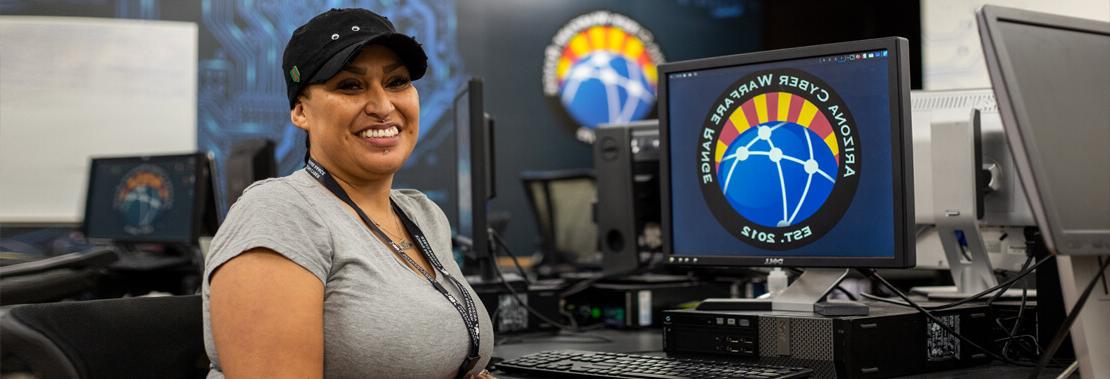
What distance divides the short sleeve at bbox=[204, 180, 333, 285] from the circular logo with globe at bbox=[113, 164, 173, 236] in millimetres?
3106

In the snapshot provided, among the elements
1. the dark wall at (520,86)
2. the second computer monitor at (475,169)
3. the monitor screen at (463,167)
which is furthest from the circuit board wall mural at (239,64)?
the second computer monitor at (475,169)

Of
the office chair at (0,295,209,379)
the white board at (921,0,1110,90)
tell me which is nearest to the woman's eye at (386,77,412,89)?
the office chair at (0,295,209,379)

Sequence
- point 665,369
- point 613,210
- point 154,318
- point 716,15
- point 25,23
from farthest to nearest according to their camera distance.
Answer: point 716,15
point 25,23
point 613,210
point 665,369
point 154,318

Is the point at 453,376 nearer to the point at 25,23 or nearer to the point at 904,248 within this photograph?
the point at 904,248

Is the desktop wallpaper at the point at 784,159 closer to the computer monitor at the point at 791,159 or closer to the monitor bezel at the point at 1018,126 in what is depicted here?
the computer monitor at the point at 791,159

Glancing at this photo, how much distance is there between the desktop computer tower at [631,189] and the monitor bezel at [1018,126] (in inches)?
61.2

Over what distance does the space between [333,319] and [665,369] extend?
0.52 meters

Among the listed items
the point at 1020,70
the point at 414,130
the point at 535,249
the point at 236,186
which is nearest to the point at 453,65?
the point at 535,249

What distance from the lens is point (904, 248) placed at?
173cm

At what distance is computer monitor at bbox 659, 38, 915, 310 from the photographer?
5.74 feet

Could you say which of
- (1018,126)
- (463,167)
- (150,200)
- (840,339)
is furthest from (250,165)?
(1018,126)

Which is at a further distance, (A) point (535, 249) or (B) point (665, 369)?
(A) point (535, 249)

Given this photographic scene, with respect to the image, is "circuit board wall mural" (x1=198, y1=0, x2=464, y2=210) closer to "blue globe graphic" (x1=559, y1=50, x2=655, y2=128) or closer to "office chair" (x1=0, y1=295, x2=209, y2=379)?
"blue globe graphic" (x1=559, y1=50, x2=655, y2=128)

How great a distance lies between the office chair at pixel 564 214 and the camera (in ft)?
18.1
